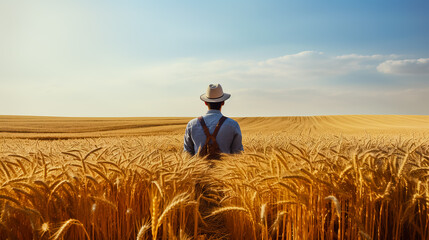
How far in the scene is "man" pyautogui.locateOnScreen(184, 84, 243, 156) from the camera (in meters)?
4.53

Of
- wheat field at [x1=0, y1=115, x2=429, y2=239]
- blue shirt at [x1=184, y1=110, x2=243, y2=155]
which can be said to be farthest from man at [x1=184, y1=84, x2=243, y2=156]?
wheat field at [x1=0, y1=115, x2=429, y2=239]

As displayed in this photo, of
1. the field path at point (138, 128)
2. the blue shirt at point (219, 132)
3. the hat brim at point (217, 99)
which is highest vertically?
the hat brim at point (217, 99)

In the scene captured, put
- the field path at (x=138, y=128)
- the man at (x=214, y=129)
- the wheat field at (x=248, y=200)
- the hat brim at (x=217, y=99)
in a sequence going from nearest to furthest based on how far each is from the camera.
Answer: the wheat field at (x=248, y=200), the man at (x=214, y=129), the hat brim at (x=217, y=99), the field path at (x=138, y=128)

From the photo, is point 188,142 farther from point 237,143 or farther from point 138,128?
point 138,128

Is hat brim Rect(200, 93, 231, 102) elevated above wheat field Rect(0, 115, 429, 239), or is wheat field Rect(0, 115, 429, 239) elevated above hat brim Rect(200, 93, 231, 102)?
hat brim Rect(200, 93, 231, 102)

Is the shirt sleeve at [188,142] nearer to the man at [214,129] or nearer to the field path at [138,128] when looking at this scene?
the man at [214,129]

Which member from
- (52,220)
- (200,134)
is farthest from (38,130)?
(52,220)

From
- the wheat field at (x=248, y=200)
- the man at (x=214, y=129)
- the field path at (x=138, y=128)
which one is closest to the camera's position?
the wheat field at (x=248, y=200)

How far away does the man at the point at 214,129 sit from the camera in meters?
4.53

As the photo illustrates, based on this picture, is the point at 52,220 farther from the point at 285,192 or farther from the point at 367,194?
the point at 367,194

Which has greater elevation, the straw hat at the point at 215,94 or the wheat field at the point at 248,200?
the straw hat at the point at 215,94

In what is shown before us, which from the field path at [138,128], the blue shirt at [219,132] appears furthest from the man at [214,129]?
the field path at [138,128]

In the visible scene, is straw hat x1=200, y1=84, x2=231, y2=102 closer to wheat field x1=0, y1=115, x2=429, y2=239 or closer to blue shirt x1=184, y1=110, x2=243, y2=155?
blue shirt x1=184, y1=110, x2=243, y2=155

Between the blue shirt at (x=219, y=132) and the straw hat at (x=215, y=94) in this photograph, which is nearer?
the blue shirt at (x=219, y=132)
